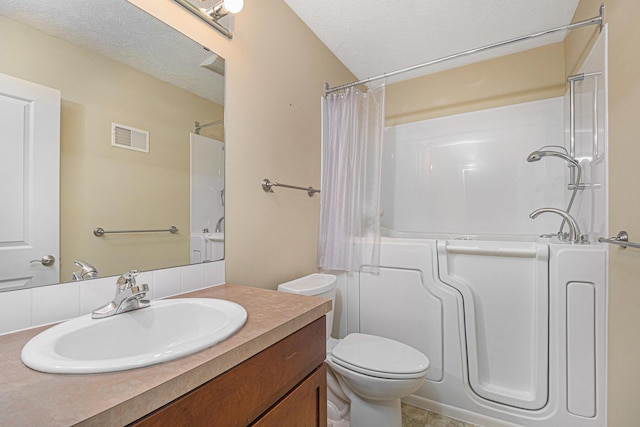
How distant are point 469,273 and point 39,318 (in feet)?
5.98

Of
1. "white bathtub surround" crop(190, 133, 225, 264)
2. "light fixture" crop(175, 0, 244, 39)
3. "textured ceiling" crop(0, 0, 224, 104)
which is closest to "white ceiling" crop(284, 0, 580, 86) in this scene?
"light fixture" crop(175, 0, 244, 39)

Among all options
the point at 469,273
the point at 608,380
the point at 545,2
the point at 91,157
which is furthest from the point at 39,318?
the point at 545,2

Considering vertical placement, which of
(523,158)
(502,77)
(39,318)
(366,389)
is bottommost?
(366,389)

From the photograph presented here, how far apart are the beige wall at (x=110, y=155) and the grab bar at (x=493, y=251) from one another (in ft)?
4.63

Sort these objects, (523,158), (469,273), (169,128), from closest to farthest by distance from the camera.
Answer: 1. (169,128)
2. (469,273)
3. (523,158)

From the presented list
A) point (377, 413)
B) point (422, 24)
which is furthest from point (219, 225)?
point (422, 24)

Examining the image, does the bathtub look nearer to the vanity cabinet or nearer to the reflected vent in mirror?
the vanity cabinet

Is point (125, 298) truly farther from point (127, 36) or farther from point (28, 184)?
point (127, 36)

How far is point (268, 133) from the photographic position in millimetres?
1565

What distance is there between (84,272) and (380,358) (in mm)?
1205

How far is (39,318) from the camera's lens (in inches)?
30.1

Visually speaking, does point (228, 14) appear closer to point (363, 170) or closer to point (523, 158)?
point (363, 170)

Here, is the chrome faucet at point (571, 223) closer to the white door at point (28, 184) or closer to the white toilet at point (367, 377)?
the white toilet at point (367, 377)

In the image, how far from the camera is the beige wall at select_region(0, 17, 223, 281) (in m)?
0.81
